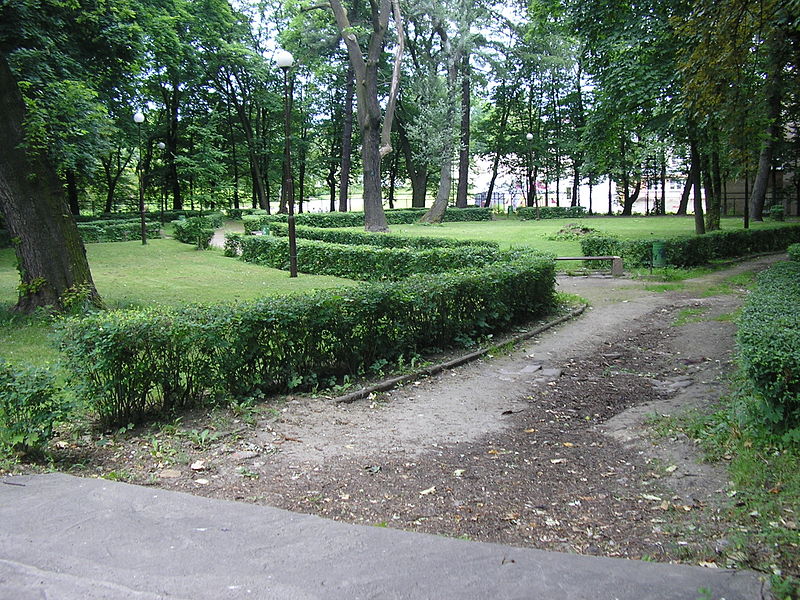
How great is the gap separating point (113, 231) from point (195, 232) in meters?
4.62

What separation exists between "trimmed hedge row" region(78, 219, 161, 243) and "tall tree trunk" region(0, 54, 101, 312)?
57.9 ft

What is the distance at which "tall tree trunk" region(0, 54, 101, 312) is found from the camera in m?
9.37

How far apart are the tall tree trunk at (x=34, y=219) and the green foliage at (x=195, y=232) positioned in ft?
47.6

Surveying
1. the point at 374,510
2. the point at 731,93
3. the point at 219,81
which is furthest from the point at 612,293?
the point at 219,81

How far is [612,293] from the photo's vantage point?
13.4m

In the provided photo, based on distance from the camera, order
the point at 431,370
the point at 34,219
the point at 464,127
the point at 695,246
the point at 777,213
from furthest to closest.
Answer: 1. the point at 464,127
2. the point at 777,213
3. the point at 695,246
4. the point at 34,219
5. the point at 431,370

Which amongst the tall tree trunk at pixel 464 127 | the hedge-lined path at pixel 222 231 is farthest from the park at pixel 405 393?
the tall tree trunk at pixel 464 127

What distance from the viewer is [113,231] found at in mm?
27125

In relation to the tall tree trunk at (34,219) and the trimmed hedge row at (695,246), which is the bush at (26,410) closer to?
the tall tree trunk at (34,219)

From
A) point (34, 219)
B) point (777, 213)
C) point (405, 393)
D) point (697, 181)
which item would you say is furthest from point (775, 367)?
point (777, 213)

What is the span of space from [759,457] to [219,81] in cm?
4246

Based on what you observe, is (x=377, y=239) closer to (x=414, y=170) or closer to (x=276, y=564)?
(x=276, y=564)

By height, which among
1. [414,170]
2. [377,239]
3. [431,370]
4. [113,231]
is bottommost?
[431,370]

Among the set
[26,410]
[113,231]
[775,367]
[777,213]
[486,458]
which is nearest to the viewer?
[775,367]
